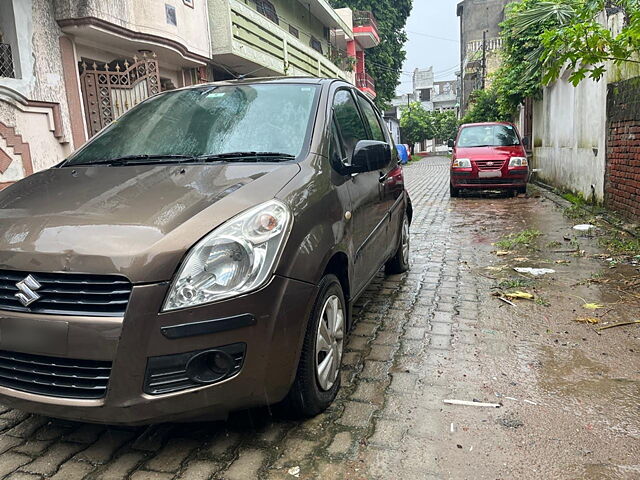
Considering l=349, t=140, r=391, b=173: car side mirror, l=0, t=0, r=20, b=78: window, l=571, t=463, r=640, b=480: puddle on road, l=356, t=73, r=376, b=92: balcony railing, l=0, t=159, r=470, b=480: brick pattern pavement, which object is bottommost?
l=571, t=463, r=640, b=480: puddle on road

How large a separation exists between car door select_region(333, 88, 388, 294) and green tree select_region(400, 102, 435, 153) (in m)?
49.8

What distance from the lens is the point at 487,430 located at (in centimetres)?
243

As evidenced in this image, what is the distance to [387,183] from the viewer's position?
4207 millimetres

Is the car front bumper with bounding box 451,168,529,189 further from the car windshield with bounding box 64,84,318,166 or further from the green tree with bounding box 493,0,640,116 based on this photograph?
the car windshield with bounding box 64,84,318,166

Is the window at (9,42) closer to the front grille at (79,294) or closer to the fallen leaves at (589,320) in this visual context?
the front grille at (79,294)

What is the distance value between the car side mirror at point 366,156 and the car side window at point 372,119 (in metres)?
0.95

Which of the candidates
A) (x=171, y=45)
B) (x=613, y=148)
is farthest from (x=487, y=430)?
(x=171, y=45)

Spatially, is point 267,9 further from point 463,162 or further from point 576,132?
point 576,132

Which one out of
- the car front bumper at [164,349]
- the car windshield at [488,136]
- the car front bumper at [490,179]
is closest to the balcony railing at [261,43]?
the car windshield at [488,136]

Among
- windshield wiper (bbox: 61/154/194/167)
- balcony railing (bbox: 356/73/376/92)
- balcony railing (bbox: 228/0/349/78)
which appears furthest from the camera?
balcony railing (bbox: 356/73/376/92)

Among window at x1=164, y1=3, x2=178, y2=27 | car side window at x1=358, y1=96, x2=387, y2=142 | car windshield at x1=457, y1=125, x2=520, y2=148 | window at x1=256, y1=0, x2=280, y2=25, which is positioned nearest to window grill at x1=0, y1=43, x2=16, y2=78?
window at x1=164, y1=3, x2=178, y2=27

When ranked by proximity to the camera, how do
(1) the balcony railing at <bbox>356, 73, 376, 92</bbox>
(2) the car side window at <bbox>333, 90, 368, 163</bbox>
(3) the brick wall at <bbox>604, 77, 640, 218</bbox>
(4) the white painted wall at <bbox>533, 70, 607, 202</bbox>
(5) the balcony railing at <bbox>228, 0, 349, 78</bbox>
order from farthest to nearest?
(1) the balcony railing at <bbox>356, 73, 376, 92</bbox> < (5) the balcony railing at <bbox>228, 0, 349, 78</bbox> < (4) the white painted wall at <bbox>533, 70, 607, 202</bbox> < (3) the brick wall at <bbox>604, 77, 640, 218</bbox> < (2) the car side window at <bbox>333, 90, 368, 163</bbox>

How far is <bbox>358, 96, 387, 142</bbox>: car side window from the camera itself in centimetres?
430

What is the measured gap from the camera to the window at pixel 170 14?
1005 centimetres
